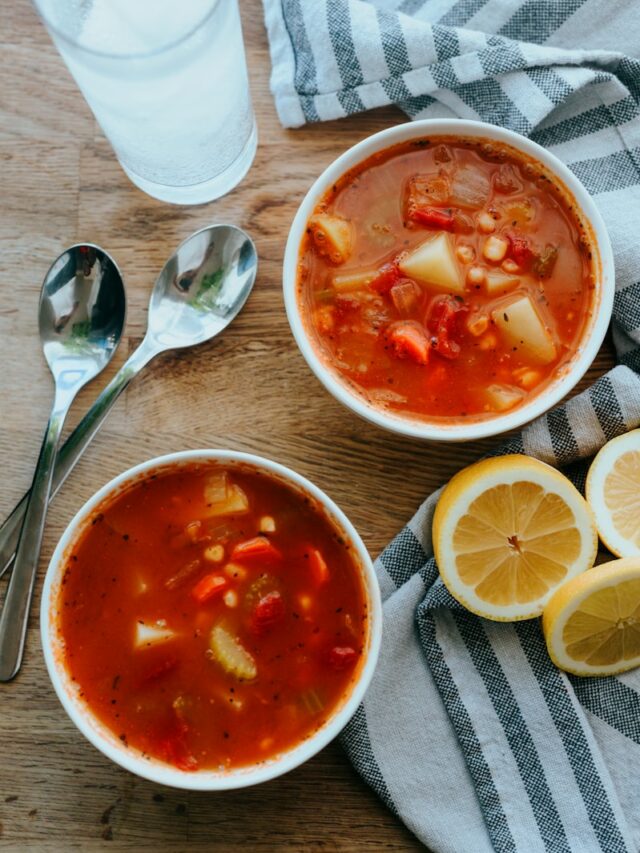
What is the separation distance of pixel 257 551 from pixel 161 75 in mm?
1193

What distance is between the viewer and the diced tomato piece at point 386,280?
2.40 m

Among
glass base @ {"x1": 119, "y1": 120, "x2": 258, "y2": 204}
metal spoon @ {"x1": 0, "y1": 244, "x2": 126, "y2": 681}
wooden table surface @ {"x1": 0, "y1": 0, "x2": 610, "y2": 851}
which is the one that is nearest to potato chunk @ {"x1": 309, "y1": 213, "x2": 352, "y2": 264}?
wooden table surface @ {"x1": 0, "y1": 0, "x2": 610, "y2": 851}

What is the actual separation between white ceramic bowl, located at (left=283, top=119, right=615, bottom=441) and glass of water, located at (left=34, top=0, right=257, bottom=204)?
339 millimetres

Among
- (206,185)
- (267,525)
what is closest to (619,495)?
(267,525)

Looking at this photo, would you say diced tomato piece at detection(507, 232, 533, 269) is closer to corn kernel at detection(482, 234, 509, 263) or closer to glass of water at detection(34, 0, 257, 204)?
corn kernel at detection(482, 234, 509, 263)

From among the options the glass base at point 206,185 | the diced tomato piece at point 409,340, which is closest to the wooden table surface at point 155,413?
the glass base at point 206,185

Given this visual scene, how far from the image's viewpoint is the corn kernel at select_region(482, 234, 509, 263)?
2.39 meters

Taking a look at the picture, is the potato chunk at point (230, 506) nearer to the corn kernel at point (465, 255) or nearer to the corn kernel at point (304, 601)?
the corn kernel at point (304, 601)

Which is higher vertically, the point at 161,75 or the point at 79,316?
the point at 161,75

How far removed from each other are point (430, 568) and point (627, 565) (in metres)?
0.52

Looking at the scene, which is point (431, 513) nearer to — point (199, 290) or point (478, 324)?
point (478, 324)

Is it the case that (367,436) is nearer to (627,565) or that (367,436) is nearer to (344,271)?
(344,271)

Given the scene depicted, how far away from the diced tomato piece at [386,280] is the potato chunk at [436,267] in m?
0.02

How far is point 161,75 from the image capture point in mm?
2148
